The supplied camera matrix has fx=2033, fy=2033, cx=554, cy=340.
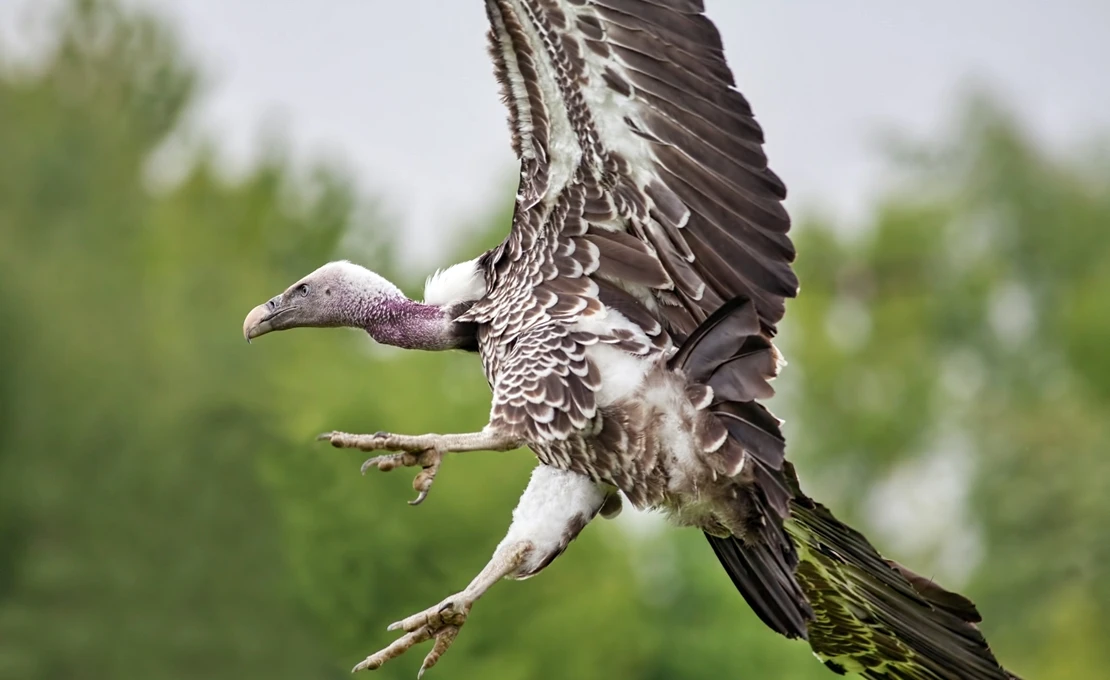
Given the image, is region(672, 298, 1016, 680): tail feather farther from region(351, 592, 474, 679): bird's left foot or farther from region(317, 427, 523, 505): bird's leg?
region(351, 592, 474, 679): bird's left foot

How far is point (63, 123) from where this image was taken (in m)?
34.2

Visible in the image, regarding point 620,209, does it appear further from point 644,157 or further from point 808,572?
point 808,572

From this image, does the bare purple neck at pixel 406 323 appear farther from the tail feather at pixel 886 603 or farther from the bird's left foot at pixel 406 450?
the tail feather at pixel 886 603

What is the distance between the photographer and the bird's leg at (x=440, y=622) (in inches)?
285

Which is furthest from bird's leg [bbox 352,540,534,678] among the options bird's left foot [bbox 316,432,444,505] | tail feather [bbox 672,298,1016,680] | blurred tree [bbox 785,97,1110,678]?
blurred tree [bbox 785,97,1110,678]

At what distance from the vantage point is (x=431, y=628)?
7379 millimetres

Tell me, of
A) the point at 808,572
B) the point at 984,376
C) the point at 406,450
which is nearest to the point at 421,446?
the point at 406,450

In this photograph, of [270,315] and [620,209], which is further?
[270,315]

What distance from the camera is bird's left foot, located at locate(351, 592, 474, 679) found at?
7.24 metres

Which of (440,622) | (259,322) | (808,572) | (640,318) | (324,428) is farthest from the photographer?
(324,428)

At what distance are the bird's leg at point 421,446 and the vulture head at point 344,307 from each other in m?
0.75

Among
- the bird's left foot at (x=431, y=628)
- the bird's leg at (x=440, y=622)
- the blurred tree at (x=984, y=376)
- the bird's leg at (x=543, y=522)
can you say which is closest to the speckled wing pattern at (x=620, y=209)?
the bird's leg at (x=543, y=522)

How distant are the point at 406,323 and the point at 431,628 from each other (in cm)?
138

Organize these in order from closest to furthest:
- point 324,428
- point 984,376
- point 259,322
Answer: point 259,322
point 324,428
point 984,376
